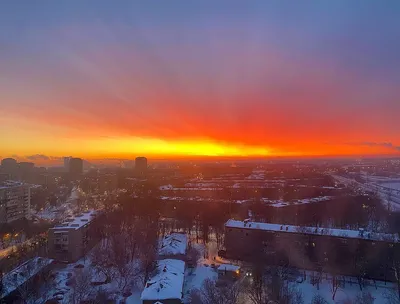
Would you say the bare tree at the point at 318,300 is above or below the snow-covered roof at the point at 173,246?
below

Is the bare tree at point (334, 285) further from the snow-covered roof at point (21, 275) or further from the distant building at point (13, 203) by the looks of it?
the distant building at point (13, 203)

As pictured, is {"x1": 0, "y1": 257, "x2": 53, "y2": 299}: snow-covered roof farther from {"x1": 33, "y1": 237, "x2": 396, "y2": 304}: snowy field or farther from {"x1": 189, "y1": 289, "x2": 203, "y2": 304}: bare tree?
{"x1": 189, "y1": 289, "x2": 203, "y2": 304}: bare tree

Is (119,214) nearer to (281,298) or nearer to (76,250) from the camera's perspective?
(76,250)

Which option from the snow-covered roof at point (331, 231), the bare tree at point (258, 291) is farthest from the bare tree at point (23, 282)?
the snow-covered roof at point (331, 231)

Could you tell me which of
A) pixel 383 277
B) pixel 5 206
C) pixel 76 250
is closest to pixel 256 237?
pixel 383 277

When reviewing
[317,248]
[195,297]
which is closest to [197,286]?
[195,297]

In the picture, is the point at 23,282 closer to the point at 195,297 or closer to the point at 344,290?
the point at 195,297

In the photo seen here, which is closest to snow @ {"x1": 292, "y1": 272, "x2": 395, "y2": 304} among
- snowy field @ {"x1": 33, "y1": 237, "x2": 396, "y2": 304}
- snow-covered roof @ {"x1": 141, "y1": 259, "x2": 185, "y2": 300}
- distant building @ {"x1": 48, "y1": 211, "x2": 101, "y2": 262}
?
snowy field @ {"x1": 33, "y1": 237, "x2": 396, "y2": 304}
